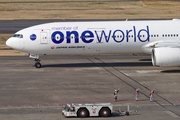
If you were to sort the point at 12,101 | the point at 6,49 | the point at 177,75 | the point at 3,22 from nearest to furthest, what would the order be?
1. the point at 12,101
2. the point at 177,75
3. the point at 6,49
4. the point at 3,22

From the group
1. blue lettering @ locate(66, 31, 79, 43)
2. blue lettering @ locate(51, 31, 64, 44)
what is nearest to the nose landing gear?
blue lettering @ locate(51, 31, 64, 44)

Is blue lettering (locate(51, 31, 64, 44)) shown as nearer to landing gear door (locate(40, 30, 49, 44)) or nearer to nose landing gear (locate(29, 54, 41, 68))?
landing gear door (locate(40, 30, 49, 44))

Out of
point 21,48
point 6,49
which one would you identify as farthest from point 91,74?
point 6,49

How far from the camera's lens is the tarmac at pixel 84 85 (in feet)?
136

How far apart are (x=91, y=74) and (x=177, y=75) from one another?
755 cm

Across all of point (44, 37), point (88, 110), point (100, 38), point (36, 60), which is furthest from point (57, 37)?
point (88, 110)

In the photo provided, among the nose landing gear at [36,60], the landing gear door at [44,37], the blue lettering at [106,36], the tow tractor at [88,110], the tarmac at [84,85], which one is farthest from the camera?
the nose landing gear at [36,60]

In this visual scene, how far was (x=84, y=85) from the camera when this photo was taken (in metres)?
49.9

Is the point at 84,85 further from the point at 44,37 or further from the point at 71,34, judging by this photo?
the point at 44,37

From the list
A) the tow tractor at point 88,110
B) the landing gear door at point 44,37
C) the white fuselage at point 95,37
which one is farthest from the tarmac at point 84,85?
the landing gear door at point 44,37

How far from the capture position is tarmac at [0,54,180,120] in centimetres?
4138

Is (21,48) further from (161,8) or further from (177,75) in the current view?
(161,8)

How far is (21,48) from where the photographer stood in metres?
57.7

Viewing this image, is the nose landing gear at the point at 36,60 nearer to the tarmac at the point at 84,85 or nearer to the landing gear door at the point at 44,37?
the tarmac at the point at 84,85
